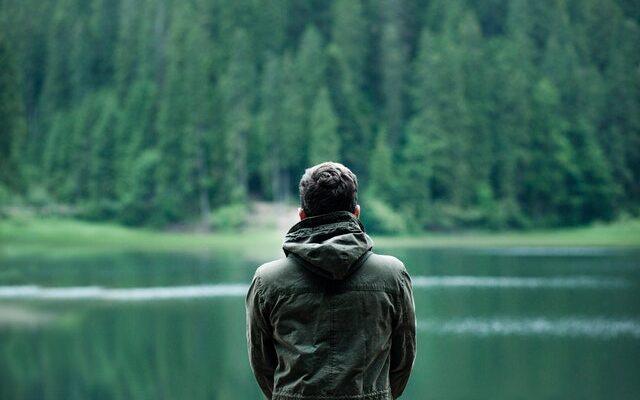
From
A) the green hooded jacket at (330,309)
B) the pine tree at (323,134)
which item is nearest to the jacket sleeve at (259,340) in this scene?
the green hooded jacket at (330,309)

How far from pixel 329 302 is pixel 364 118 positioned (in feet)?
159

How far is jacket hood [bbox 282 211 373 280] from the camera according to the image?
81.9 inches

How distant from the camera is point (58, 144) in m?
50.3

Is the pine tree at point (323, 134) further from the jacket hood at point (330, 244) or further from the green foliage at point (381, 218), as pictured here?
the jacket hood at point (330, 244)

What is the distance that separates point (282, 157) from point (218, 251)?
1213 cm

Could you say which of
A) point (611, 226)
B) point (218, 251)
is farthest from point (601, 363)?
point (611, 226)

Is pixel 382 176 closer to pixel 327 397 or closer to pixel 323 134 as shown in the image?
pixel 323 134

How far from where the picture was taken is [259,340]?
7.30 feet

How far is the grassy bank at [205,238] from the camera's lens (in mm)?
39234

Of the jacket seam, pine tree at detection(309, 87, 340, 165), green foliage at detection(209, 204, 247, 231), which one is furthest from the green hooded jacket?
pine tree at detection(309, 87, 340, 165)

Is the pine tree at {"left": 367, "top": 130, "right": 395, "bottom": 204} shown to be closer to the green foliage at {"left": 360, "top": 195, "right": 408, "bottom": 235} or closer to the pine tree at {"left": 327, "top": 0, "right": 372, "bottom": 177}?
the green foliage at {"left": 360, "top": 195, "right": 408, "bottom": 235}

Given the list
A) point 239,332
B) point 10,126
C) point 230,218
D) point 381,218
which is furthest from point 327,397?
point 10,126

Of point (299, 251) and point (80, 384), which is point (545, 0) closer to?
point (80, 384)

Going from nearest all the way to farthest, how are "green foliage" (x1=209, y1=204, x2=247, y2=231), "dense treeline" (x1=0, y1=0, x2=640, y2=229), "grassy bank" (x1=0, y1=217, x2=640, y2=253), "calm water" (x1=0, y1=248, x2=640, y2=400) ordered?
"calm water" (x1=0, y1=248, x2=640, y2=400) < "grassy bank" (x1=0, y1=217, x2=640, y2=253) < "green foliage" (x1=209, y1=204, x2=247, y2=231) < "dense treeline" (x1=0, y1=0, x2=640, y2=229)
